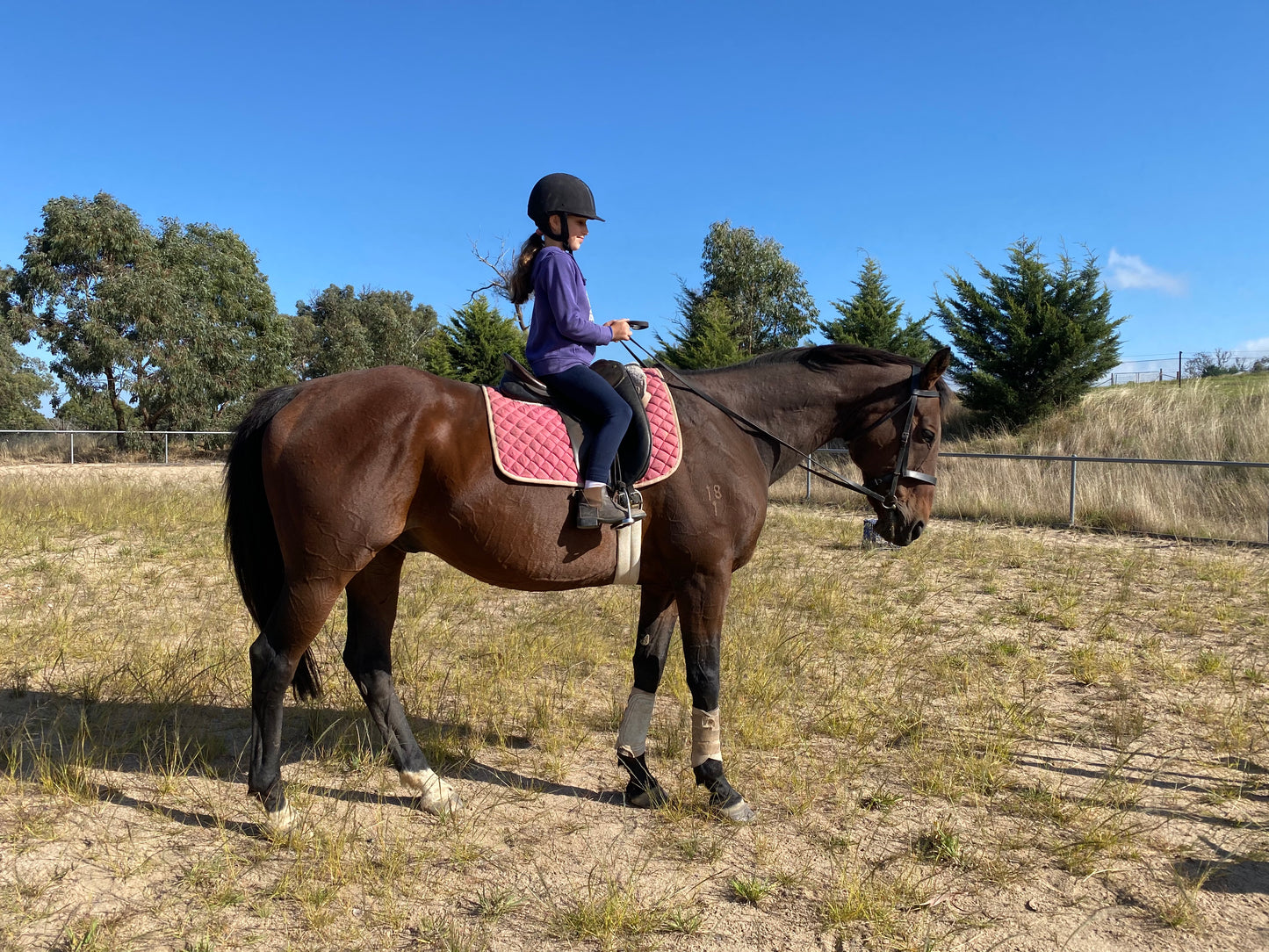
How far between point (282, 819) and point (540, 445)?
6.58 ft

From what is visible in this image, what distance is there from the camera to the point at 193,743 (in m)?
3.93

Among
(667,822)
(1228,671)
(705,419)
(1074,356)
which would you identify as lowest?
(667,822)

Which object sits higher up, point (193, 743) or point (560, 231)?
point (560, 231)

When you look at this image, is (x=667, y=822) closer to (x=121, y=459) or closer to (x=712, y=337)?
(x=712, y=337)

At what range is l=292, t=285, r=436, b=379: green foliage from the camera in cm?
4278

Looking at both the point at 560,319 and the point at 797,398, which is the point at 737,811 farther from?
the point at 560,319

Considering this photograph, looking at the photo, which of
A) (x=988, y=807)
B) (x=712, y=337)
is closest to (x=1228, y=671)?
(x=988, y=807)

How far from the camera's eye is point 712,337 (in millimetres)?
22844

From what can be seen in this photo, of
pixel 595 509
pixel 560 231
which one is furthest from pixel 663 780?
pixel 560 231

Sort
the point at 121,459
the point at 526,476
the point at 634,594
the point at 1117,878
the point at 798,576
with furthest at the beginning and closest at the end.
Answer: the point at 121,459, the point at 798,576, the point at 634,594, the point at 526,476, the point at 1117,878

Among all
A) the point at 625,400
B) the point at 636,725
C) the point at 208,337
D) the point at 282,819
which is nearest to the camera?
the point at 282,819

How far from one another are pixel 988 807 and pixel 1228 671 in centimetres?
310

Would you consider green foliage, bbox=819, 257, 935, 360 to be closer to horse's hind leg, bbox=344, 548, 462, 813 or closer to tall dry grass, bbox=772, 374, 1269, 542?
tall dry grass, bbox=772, 374, 1269, 542

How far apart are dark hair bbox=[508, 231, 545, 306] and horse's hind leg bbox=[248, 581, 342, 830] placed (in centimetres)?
164
